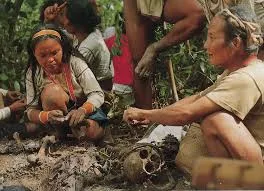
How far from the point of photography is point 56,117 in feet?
17.2

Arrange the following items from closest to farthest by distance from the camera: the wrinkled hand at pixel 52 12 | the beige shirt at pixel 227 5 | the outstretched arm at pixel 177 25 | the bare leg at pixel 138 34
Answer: the beige shirt at pixel 227 5, the outstretched arm at pixel 177 25, the bare leg at pixel 138 34, the wrinkled hand at pixel 52 12

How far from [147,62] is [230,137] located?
1.53 metres

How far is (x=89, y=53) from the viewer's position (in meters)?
6.04

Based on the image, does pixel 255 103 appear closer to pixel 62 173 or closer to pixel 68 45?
pixel 62 173

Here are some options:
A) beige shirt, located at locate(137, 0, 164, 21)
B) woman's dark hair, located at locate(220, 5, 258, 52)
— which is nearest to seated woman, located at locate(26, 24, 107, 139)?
beige shirt, located at locate(137, 0, 164, 21)

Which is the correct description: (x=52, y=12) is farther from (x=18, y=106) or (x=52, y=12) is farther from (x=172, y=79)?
(x=172, y=79)

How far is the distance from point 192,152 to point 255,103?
0.59 m

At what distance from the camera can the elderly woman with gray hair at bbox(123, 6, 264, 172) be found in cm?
409

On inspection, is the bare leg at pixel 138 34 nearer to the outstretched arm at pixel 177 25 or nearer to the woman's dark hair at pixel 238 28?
the outstretched arm at pixel 177 25

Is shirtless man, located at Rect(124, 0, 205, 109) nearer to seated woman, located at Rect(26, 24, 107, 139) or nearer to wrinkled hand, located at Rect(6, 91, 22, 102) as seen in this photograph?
seated woman, located at Rect(26, 24, 107, 139)

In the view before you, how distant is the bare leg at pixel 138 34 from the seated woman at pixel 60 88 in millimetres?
447

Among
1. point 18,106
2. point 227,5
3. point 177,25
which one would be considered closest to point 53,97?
point 18,106

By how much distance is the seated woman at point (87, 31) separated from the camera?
19.8ft

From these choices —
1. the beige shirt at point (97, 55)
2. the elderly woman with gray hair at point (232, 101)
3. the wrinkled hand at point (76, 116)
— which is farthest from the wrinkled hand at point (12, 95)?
the elderly woman with gray hair at point (232, 101)
